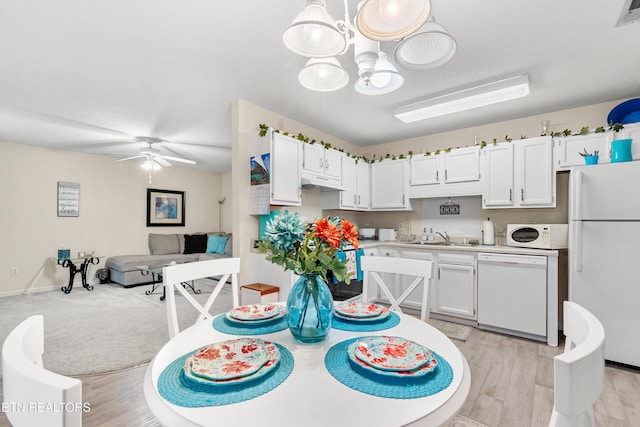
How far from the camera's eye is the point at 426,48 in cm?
145

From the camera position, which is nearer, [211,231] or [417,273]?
[417,273]

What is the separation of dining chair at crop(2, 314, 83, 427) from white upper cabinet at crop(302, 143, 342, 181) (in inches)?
114

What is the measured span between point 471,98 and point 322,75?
1.79 meters

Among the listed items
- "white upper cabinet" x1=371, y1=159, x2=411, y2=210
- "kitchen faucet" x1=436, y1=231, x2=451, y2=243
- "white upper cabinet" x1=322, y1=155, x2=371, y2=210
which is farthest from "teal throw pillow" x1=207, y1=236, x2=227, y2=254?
"kitchen faucet" x1=436, y1=231, x2=451, y2=243

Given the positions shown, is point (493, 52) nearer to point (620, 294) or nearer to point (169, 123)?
point (620, 294)

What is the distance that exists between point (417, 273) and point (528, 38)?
5.88 ft

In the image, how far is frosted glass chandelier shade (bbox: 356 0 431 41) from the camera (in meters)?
0.99

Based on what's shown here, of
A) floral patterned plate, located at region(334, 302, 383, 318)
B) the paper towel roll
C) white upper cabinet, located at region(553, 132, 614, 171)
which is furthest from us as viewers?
the paper towel roll

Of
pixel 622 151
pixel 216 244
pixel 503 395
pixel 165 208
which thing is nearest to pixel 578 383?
pixel 503 395

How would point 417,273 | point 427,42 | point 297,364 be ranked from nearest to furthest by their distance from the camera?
point 297,364
point 427,42
point 417,273

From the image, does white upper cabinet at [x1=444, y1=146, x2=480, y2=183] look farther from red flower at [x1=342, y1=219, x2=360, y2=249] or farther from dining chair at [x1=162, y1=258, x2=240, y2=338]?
red flower at [x1=342, y1=219, x2=360, y2=249]

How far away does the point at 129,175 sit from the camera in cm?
590

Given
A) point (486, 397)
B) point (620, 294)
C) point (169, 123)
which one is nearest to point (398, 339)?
point (486, 397)

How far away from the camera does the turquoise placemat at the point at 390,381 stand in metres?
0.75
